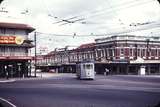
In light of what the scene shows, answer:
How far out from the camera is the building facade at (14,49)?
57750 millimetres

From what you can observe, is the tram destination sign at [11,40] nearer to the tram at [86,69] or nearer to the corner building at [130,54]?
the tram at [86,69]

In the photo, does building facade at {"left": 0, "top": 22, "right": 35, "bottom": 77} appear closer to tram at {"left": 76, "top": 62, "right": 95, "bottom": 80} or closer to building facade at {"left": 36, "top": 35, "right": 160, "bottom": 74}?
tram at {"left": 76, "top": 62, "right": 95, "bottom": 80}

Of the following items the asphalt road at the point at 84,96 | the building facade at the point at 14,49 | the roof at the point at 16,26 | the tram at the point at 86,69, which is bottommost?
the asphalt road at the point at 84,96

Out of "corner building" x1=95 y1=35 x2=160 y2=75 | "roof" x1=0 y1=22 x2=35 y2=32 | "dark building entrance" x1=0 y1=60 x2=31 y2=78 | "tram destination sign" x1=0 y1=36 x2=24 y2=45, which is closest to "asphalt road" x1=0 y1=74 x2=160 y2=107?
"tram destination sign" x1=0 y1=36 x2=24 y2=45

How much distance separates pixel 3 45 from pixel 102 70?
105 ft

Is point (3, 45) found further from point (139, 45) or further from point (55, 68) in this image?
point (55, 68)

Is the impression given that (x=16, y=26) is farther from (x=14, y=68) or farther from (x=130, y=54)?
(x=130, y=54)

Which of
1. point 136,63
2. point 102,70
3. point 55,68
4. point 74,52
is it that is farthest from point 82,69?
point 55,68

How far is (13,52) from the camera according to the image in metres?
59.3

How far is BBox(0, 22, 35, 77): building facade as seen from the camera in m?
57.8

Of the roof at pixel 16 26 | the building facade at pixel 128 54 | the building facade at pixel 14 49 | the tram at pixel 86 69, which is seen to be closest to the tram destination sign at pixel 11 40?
the building facade at pixel 14 49

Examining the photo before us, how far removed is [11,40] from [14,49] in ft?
7.17

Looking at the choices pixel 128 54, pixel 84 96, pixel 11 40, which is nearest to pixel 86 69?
pixel 11 40

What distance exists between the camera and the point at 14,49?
2341 inches
